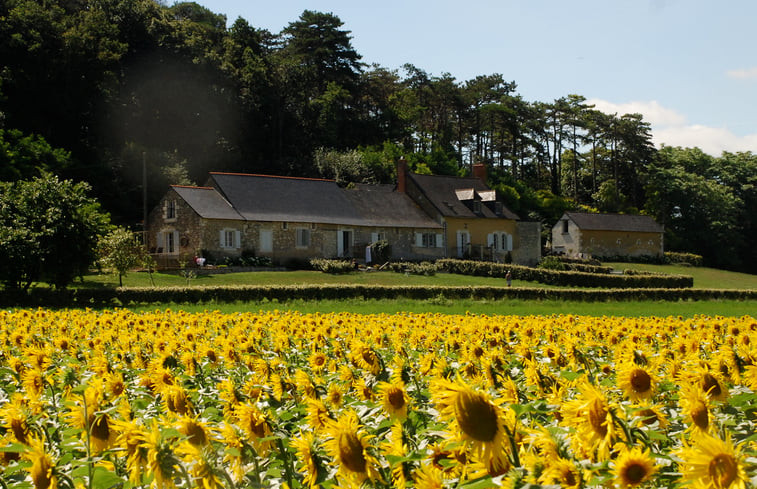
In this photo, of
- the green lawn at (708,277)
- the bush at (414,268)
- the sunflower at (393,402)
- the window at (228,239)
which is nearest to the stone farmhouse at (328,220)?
the window at (228,239)

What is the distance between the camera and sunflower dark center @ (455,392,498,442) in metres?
2.20

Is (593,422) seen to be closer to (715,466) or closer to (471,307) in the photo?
(715,466)

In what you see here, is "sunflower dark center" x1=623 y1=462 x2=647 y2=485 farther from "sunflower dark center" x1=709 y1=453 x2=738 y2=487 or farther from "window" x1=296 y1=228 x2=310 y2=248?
"window" x1=296 y1=228 x2=310 y2=248

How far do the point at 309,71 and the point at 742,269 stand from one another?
50.9 m

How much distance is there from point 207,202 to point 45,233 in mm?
18655

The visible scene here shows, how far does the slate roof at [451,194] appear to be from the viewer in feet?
185

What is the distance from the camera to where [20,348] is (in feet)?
22.1

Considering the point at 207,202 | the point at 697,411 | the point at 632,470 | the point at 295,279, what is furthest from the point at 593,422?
the point at 207,202

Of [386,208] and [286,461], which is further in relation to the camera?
[386,208]

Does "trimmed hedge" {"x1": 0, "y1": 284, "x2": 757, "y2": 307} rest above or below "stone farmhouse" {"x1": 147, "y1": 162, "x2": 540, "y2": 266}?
below

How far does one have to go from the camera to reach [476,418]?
2.21 meters

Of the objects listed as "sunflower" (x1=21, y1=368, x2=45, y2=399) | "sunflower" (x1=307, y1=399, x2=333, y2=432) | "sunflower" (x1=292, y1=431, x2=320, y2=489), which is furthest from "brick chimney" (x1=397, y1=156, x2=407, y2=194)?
"sunflower" (x1=292, y1=431, x2=320, y2=489)

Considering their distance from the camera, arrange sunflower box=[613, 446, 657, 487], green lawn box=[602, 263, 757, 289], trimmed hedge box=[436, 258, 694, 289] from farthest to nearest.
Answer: green lawn box=[602, 263, 757, 289], trimmed hedge box=[436, 258, 694, 289], sunflower box=[613, 446, 657, 487]

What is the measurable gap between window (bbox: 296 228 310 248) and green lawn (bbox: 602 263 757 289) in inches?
1013
